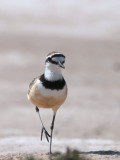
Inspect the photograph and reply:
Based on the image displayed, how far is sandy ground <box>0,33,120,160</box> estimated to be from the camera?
13.2m

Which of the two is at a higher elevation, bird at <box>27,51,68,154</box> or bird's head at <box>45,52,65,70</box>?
bird's head at <box>45,52,65,70</box>

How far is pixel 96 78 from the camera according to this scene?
20.9 m

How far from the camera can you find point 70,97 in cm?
1942

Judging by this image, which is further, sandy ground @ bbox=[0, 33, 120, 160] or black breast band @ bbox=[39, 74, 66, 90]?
sandy ground @ bbox=[0, 33, 120, 160]

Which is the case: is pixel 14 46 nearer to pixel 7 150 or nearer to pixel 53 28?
pixel 53 28

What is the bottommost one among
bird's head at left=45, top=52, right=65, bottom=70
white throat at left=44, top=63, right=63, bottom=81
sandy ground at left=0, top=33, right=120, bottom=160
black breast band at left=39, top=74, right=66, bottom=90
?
black breast band at left=39, top=74, right=66, bottom=90

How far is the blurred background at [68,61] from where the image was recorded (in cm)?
1691

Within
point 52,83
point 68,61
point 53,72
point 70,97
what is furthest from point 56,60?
point 68,61

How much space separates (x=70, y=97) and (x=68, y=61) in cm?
343

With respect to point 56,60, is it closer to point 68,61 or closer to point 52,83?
point 52,83

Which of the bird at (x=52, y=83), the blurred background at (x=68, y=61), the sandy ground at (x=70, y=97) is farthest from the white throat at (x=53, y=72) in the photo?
the blurred background at (x=68, y=61)

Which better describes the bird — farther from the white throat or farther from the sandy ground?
the sandy ground

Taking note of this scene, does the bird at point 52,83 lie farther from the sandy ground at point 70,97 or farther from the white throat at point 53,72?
the sandy ground at point 70,97

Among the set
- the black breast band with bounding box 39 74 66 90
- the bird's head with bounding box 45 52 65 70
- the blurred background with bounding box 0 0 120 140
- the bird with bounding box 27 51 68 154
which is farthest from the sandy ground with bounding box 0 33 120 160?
the bird's head with bounding box 45 52 65 70
